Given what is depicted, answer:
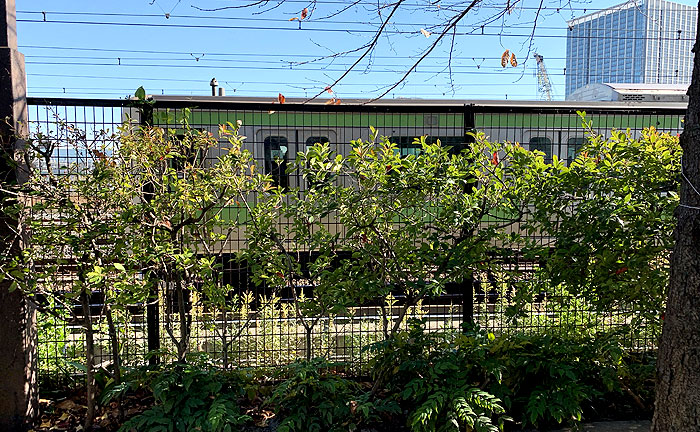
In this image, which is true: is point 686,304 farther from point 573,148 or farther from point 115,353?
point 115,353

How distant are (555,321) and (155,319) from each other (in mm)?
3436

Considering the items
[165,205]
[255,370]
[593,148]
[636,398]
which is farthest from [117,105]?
[636,398]

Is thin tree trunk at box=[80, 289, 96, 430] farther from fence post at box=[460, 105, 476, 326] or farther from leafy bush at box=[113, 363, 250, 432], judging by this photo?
fence post at box=[460, 105, 476, 326]

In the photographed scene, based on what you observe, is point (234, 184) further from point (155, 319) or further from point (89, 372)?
point (89, 372)

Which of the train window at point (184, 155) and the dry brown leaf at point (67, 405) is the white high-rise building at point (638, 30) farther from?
the dry brown leaf at point (67, 405)

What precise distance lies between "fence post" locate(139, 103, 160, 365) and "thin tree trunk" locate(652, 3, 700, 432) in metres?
3.39

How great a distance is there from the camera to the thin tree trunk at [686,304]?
9.20ft

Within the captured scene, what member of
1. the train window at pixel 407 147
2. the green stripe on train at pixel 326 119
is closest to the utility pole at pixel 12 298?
the train window at pixel 407 147

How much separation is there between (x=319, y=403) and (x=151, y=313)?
1.59 metres

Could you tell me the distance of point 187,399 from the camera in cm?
347

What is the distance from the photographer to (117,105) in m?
4.12

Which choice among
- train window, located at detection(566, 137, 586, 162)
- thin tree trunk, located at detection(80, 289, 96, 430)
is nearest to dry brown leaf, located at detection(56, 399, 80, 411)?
thin tree trunk, located at detection(80, 289, 96, 430)

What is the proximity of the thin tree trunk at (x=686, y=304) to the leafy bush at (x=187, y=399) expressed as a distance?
251 cm

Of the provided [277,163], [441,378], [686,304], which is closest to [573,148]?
[686,304]
